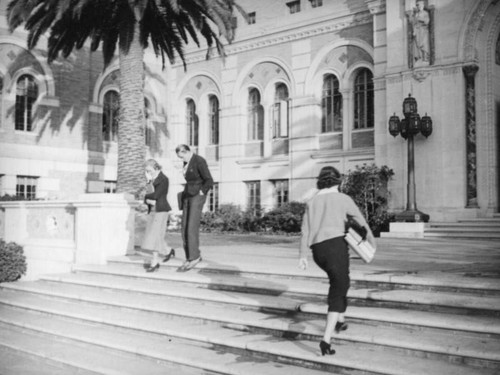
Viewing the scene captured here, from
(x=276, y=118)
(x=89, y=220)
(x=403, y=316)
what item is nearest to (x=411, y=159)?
(x=276, y=118)

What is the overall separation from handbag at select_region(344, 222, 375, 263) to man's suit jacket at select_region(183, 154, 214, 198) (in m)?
3.96

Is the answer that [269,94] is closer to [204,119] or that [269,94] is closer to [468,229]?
[204,119]

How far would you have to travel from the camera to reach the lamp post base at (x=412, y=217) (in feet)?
61.1

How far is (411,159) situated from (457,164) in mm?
1457

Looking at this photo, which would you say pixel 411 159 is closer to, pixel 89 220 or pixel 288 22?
pixel 288 22

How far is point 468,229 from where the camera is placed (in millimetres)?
17672

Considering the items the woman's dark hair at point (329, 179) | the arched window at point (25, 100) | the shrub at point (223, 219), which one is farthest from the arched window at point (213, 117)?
the woman's dark hair at point (329, 179)

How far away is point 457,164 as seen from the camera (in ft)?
62.8

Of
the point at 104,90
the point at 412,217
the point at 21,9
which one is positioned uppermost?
the point at 21,9

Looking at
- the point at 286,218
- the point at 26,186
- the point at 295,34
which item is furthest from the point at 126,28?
the point at 26,186

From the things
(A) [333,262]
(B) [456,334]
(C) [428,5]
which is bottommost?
(B) [456,334]

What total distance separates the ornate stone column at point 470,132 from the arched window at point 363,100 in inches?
173

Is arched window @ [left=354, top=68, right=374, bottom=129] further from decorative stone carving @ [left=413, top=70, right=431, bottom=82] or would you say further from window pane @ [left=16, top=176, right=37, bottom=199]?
window pane @ [left=16, top=176, right=37, bottom=199]

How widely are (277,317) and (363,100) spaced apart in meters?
17.4
